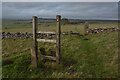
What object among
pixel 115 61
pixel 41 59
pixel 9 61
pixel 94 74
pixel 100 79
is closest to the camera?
pixel 100 79

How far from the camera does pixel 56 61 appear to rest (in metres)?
6.33

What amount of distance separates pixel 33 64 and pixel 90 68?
3538 mm

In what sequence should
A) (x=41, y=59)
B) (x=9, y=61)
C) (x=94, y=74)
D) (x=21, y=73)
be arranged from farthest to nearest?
(x=9, y=61) < (x=41, y=59) < (x=21, y=73) < (x=94, y=74)

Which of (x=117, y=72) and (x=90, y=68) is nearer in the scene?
(x=117, y=72)

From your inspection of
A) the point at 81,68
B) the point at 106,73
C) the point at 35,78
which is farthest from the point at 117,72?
the point at 35,78

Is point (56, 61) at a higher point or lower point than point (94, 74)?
higher

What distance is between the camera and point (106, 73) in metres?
5.15

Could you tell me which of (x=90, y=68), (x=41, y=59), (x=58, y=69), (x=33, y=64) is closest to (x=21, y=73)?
(x=33, y=64)

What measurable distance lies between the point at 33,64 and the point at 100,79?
4.02 metres

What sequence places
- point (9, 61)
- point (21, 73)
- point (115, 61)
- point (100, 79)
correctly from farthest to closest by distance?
point (9, 61) < point (115, 61) < point (21, 73) < point (100, 79)

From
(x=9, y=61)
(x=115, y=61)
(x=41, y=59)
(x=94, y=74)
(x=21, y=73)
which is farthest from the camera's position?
(x=9, y=61)

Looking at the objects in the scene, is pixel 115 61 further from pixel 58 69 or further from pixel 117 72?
pixel 58 69

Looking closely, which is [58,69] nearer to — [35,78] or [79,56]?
[35,78]

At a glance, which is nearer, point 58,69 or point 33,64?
point 58,69
